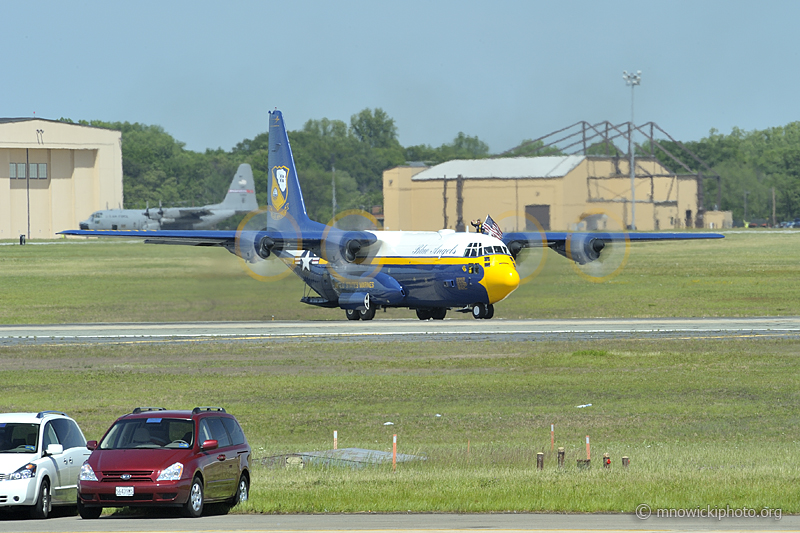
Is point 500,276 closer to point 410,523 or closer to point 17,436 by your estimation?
point 17,436

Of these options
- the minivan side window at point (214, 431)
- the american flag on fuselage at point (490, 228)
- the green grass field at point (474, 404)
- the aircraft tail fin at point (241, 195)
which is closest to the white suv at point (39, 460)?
the minivan side window at point (214, 431)

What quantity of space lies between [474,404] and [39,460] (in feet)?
50.5

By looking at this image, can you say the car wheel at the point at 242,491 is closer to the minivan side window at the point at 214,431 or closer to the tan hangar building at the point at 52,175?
the minivan side window at the point at 214,431

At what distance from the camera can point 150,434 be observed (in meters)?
16.2

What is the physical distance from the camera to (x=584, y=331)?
43875 millimetres

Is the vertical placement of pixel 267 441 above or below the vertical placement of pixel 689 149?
below

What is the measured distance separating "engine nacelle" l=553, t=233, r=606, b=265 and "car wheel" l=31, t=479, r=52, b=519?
38458 mm

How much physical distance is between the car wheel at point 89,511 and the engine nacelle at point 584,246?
38584 millimetres

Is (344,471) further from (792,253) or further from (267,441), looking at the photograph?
(792,253)

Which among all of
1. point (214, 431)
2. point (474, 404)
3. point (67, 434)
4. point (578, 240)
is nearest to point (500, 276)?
point (578, 240)

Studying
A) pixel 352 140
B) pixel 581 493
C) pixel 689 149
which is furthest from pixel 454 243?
pixel 689 149

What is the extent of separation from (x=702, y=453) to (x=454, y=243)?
82.8ft

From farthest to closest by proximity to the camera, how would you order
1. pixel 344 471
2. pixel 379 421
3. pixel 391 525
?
pixel 379 421
pixel 344 471
pixel 391 525

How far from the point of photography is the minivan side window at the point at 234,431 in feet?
55.9
